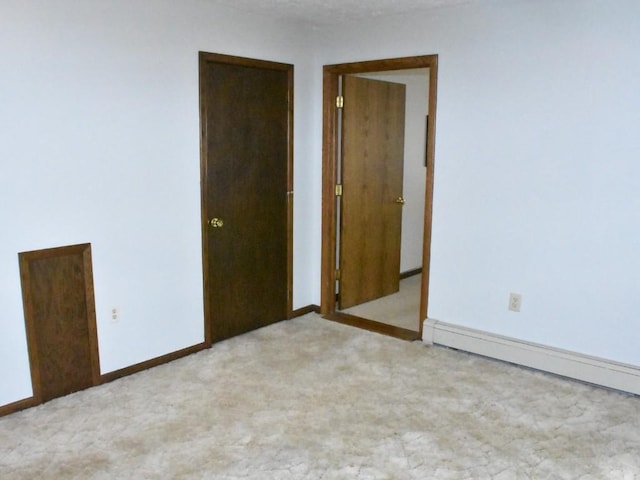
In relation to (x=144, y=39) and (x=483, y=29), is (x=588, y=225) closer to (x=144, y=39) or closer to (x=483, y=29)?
(x=483, y=29)

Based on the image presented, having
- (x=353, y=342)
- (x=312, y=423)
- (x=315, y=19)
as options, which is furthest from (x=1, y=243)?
(x=315, y=19)

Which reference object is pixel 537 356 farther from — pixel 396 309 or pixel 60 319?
pixel 60 319

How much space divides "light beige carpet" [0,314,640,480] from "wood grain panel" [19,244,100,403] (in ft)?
0.37

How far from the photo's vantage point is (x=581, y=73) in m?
3.23

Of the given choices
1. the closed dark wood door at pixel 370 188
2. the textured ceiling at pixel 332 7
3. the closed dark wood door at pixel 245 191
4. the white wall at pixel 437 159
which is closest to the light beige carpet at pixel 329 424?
the white wall at pixel 437 159

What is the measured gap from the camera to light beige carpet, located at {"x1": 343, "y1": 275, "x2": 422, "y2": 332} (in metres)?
4.48

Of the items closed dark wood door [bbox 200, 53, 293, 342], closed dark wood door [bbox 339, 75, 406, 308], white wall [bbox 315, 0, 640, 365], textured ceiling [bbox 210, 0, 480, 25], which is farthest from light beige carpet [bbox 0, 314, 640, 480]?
textured ceiling [bbox 210, 0, 480, 25]

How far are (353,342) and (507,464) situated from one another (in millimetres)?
1631

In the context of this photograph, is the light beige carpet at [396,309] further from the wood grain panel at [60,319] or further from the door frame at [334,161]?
the wood grain panel at [60,319]

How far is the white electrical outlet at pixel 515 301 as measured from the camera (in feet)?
11.9

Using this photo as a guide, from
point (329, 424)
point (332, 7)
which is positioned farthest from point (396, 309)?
point (332, 7)

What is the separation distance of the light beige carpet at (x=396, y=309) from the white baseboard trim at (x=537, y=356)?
0.37m

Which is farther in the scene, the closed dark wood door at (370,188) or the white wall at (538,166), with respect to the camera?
the closed dark wood door at (370,188)

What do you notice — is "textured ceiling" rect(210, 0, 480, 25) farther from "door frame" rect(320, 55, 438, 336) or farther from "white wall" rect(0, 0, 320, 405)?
"door frame" rect(320, 55, 438, 336)
